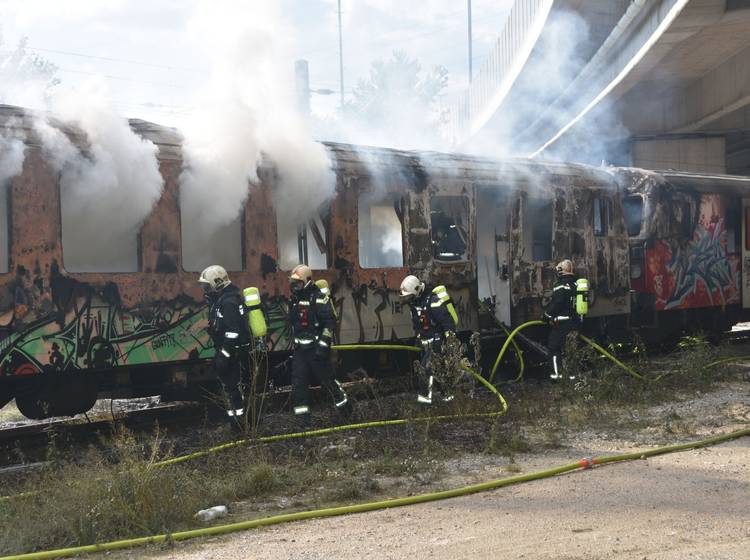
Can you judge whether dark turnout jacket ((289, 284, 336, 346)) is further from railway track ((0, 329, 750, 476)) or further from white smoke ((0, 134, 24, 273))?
white smoke ((0, 134, 24, 273))

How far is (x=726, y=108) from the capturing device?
22.8m

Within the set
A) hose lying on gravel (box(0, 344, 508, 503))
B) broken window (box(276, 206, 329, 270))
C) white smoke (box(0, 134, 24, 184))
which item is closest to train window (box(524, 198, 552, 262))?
hose lying on gravel (box(0, 344, 508, 503))

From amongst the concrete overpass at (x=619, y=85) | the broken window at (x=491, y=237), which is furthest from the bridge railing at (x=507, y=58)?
the broken window at (x=491, y=237)

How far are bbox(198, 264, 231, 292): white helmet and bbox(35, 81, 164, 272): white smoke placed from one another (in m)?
0.89

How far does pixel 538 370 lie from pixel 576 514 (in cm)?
835

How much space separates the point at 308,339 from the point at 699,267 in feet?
30.6

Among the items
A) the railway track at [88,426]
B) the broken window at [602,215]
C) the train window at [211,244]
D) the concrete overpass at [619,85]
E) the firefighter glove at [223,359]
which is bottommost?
the railway track at [88,426]

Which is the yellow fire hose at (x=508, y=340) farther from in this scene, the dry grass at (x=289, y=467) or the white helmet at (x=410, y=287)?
the white helmet at (x=410, y=287)

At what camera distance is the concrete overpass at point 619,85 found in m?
19.1

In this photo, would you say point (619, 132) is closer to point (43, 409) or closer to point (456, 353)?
point (456, 353)

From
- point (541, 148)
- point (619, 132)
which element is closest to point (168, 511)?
point (619, 132)

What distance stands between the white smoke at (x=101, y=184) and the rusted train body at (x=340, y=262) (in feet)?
0.51

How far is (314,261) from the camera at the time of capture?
10602 mm

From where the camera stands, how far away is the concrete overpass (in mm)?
19062
